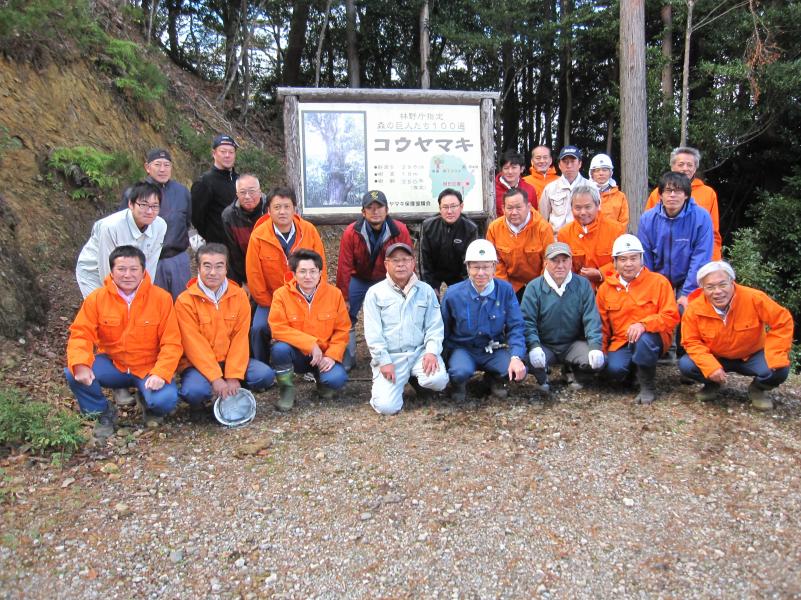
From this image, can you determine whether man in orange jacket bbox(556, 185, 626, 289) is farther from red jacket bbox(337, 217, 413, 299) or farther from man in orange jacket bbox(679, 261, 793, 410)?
red jacket bbox(337, 217, 413, 299)

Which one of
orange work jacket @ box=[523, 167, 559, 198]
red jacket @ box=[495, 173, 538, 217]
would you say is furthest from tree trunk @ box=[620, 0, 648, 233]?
red jacket @ box=[495, 173, 538, 217]

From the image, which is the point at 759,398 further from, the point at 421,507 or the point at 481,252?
the point at 421,507

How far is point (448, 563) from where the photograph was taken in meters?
2.98

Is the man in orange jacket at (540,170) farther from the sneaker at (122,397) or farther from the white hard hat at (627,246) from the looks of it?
the sneaker at (122,397)

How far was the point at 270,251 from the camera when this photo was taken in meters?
5.40

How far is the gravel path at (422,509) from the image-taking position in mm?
2859

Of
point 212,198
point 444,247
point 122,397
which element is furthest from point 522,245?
point 122,397

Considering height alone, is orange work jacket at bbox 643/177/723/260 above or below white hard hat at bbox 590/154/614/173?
below

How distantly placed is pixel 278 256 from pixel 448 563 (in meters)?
3.26

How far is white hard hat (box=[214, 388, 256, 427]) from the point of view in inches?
180

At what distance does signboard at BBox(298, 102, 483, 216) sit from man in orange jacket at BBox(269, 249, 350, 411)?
1414 millimetres

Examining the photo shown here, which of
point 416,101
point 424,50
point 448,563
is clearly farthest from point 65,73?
point 424,50

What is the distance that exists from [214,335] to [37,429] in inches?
52.4

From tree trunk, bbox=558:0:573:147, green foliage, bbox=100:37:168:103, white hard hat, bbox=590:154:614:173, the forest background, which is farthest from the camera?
tree trunk, bbox=558:0:573:147
